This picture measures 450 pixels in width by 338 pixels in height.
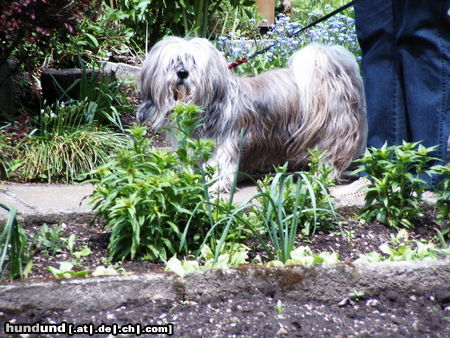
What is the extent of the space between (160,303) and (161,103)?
221 cm

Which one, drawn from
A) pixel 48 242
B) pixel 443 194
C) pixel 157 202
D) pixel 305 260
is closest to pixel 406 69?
pixel 443 194

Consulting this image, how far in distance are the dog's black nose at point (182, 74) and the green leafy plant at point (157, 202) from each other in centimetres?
Answer: 126

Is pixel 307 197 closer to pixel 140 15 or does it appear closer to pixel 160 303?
pixel 160 303

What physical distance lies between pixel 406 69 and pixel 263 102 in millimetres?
1059

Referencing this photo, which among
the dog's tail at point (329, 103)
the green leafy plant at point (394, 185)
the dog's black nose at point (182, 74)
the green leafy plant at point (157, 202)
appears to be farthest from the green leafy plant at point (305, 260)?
the dog's tail at point (329, 103)

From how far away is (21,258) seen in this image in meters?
2.56

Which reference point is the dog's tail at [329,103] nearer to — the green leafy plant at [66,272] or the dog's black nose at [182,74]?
the dog's black nose at [182,74]

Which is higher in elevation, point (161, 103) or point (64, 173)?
point (161, 103)

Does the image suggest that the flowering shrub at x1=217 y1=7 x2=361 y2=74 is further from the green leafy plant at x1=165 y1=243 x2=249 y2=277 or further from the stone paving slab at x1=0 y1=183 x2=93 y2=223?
the green leafy plant at x1=165 y1=243 x2=249 y2=277

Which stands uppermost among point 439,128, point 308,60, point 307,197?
point 308,60

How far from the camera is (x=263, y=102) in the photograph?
467 centimetres

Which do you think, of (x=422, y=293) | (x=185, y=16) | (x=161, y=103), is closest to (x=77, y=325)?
(x=422, y=293)

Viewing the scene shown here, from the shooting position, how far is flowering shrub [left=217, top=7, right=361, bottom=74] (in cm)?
637

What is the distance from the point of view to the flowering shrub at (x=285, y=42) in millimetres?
6371
